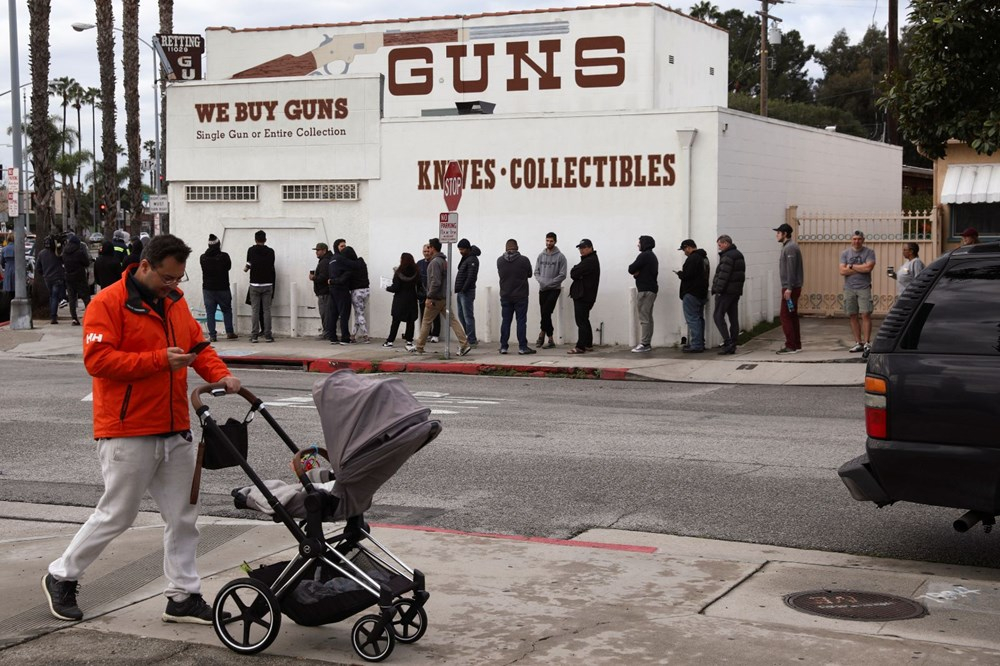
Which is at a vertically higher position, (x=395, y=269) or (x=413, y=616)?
(x=395, y=269)

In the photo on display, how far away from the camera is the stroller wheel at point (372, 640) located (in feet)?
19.5

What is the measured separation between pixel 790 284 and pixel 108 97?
31.8m

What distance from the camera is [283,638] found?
635 centimetres

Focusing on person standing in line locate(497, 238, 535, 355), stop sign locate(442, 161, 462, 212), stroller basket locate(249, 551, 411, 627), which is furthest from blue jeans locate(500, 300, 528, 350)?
stroller basket locate(249, 551, 411, 627)

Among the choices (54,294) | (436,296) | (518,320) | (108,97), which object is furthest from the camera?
(108,97)

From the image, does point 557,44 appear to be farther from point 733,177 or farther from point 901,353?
point 901,353

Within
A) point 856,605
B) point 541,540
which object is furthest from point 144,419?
point 856,605

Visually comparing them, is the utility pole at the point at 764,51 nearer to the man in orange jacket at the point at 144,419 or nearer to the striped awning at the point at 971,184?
the striped awning at the point at 971,184

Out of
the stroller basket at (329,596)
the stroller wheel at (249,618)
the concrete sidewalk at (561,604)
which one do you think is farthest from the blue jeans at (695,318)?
the stroller wheel at (249,618)

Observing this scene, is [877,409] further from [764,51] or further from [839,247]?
[764,51]

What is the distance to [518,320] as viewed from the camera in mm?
21812

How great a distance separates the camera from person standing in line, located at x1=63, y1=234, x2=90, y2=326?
2712 cm

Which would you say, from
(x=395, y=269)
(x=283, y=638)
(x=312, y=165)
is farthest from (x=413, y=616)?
(x=312, y=165)

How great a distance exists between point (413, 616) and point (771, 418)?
882 centimetres
